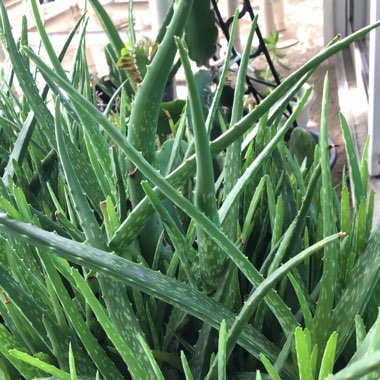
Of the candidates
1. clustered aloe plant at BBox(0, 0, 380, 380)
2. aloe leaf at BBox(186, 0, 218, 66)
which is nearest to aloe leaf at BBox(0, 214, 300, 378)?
clustered aloe plant at BBox(0, 0, 380, 380)

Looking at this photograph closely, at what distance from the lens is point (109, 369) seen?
8.6 inches

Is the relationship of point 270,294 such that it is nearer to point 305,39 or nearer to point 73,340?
point 73,340

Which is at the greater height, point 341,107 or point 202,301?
point 202,301

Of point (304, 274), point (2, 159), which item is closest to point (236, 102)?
point (304, 274)

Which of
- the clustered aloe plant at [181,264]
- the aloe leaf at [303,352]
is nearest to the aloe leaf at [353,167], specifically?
the clustered aloe plant at [181,264]

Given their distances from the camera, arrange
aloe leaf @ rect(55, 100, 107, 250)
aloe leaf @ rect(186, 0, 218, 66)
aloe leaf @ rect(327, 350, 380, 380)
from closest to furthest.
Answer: aloe leaf @ rect(327, 350, 380, 380) → aloe leaf @ rect(55, 100, 107, 250) → aloe leaf @ rect(186, 0, 218, 66)

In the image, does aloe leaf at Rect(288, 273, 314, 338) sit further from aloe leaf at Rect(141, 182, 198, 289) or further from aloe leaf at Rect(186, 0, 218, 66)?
aloe leaf at Rect(186, 0, 218, 66)

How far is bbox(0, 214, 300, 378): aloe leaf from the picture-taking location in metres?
0.18

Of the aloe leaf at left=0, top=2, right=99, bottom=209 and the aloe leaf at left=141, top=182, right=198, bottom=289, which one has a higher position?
the aloe leaf at left=0, top=2, right=99, bottom=209

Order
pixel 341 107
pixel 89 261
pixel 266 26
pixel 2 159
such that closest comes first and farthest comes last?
pixel 89 261 → pixel 2 159 → pixel 341 107 → pixel 266 26

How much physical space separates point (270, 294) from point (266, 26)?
1.21 meters

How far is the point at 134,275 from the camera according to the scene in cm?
19

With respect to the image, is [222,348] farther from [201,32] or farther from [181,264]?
[201,32]

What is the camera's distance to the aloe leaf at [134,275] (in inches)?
7.3
